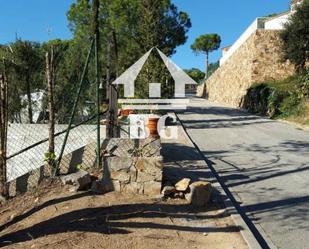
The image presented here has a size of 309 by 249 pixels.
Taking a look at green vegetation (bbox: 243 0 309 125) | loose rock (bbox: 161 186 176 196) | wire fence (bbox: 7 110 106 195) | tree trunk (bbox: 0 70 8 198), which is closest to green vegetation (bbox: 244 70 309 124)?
green vegetation (bbox: 243 0 309 125)

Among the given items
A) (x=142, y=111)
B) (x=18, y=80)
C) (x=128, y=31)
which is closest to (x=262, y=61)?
(x=128, y=31)

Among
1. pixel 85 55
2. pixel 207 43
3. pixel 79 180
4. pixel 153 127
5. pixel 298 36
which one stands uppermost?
pixel 207 43

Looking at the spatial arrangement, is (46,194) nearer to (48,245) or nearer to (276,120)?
(48,245)

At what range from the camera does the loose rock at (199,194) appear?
6.79m

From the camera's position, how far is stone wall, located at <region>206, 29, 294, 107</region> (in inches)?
1219

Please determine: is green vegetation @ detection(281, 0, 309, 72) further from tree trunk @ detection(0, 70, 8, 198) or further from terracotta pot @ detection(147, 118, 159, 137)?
tree trunk @ detection(0, 70, 8, 198)

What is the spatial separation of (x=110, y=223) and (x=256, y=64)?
90.6 feet

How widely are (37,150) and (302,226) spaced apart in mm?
6649

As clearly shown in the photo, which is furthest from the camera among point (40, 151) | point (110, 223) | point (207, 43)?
point (207, 43)

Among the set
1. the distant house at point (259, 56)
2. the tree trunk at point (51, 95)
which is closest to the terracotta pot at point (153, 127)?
the tree trunk at point (51, 95)

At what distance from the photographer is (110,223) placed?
19.1 feet

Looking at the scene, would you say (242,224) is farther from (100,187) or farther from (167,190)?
(100,187)

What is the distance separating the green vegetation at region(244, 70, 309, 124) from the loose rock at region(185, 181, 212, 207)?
15.0 m

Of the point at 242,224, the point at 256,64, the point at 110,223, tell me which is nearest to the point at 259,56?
the point at 256,64
